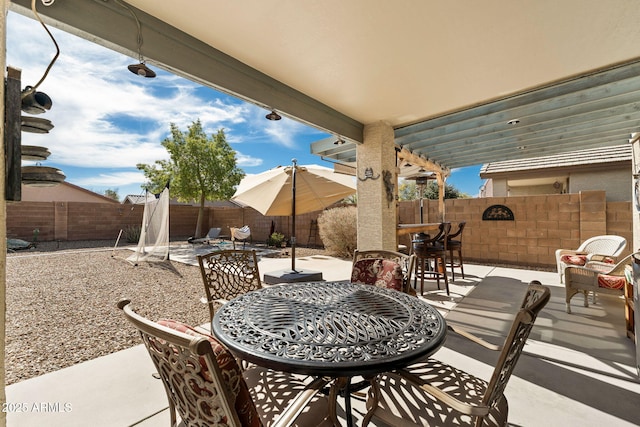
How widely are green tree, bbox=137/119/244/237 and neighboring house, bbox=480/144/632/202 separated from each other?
1150 cm

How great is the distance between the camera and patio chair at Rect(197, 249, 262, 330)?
2.16 meters

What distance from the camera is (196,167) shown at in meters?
13.4

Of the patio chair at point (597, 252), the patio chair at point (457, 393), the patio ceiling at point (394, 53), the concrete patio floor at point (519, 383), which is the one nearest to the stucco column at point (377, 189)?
the patio ceiling at point (394, 53)

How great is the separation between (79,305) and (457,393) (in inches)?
184

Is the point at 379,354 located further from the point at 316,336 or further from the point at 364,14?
the point at 364,14

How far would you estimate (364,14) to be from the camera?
6.59 ft

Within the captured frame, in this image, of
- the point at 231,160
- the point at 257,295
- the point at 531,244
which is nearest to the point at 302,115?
the point at 257,295

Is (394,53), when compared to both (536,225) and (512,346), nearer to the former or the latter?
(512,346)

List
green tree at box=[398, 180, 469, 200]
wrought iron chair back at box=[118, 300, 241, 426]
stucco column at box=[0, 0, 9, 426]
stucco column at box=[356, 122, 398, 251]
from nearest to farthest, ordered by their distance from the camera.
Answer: wrought iron chair back at box=[118, 300, 241, 426]
stucco column at box=[0, 0, 9, 426]
stucco column at box=[356, 122, 398, 251]
green tree at box=[398, 180, 469, 200]

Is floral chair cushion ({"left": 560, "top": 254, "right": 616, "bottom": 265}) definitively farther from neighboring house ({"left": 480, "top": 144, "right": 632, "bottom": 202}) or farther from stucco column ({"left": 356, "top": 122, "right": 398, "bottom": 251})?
neighboring house ({"left": 480, "top": 144, "right": 632, "bottom": 202})

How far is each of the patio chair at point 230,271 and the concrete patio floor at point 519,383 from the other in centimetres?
73

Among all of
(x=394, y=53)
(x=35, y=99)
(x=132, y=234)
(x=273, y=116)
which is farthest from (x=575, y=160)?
(x=132, y=234)

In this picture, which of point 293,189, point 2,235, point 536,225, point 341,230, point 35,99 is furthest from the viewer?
point 341,230

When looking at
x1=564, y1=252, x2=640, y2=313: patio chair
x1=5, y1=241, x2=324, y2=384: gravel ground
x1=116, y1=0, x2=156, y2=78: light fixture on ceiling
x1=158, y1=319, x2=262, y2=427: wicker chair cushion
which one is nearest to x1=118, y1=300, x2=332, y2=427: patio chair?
x1=158, y1=319, x2=262, y2=427: wicker chair cushion
